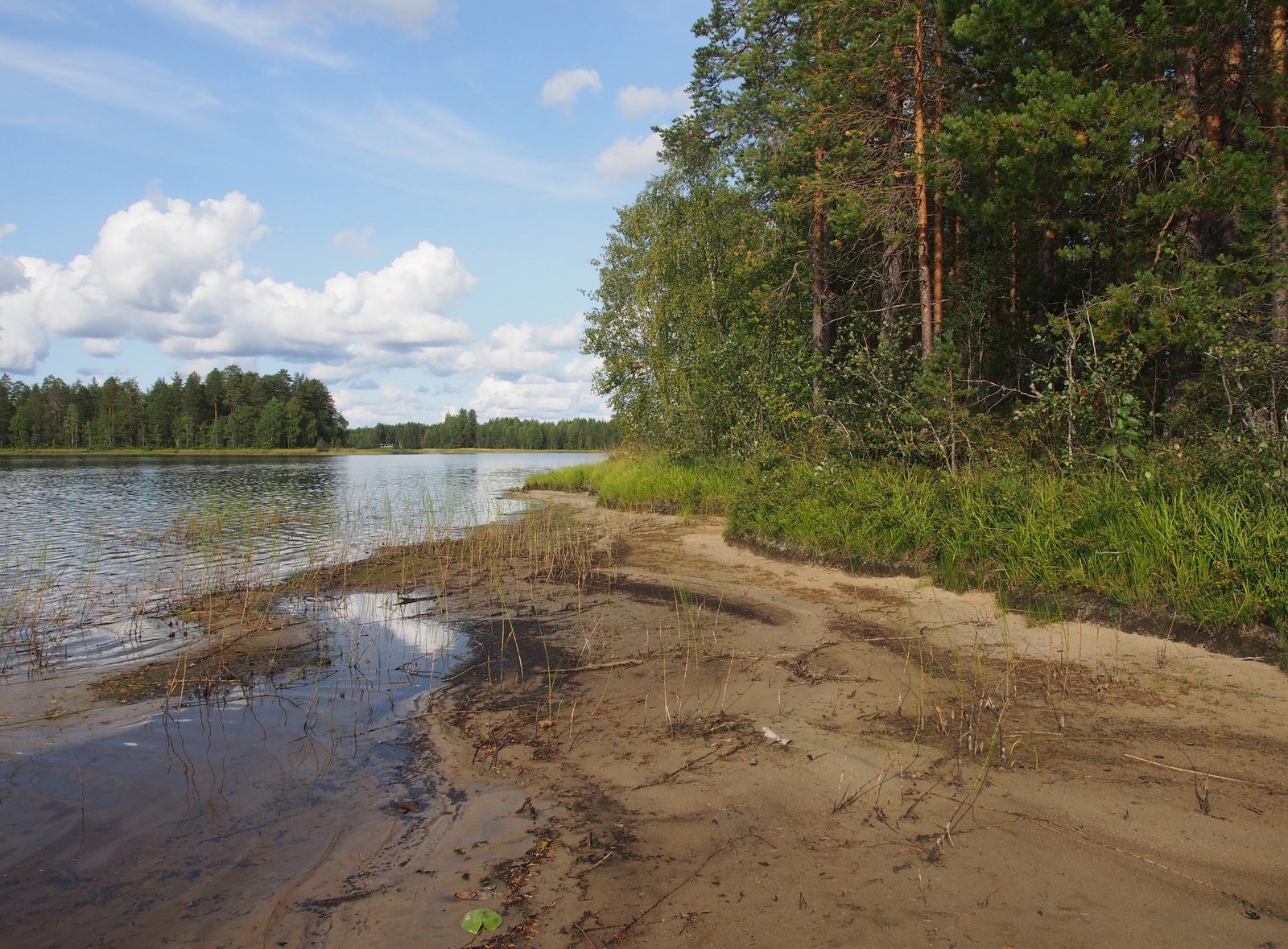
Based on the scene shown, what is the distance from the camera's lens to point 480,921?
9.32 ft

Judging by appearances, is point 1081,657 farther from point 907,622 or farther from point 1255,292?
point 1255,292

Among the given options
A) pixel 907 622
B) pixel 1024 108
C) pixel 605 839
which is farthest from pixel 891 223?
pixel 605 839

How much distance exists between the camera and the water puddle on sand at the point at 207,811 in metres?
3.09

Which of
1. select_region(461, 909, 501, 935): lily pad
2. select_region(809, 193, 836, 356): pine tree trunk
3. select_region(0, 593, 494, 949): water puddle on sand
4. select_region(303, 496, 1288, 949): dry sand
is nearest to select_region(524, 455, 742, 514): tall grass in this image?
select_region(809, 193, 836, 356): pine tree trunk

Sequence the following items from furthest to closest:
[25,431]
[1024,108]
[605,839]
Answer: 1. [25,431]
2. [1024,108]
3. [605,839]

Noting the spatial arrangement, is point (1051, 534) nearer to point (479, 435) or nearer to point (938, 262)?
point (938, 262)

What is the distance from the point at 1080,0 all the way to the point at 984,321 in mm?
6316

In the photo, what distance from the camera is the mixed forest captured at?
7.00m

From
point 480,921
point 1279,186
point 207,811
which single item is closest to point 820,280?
point 1279,186

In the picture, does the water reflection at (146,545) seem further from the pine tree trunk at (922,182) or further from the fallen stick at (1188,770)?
the pine tree trunk at (922,182)

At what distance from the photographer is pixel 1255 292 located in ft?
27.3

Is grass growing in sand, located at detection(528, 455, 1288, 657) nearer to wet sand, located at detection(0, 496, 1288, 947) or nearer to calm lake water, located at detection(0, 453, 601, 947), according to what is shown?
wet sand, located at detection(0, 496, 1288, 947)

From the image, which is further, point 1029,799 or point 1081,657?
point 1081,657

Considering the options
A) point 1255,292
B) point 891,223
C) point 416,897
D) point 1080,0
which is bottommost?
point 416,897
